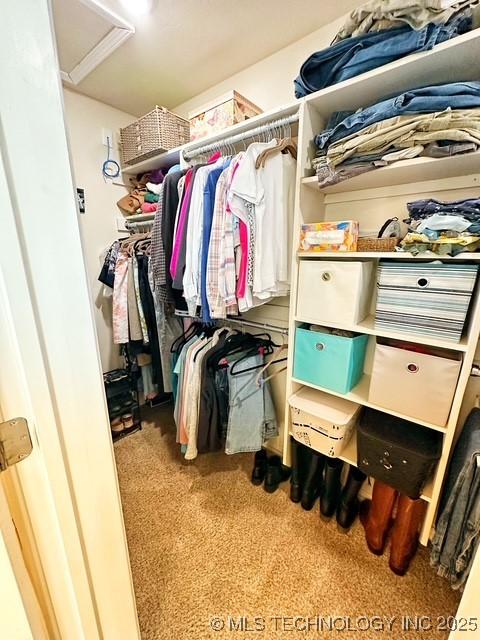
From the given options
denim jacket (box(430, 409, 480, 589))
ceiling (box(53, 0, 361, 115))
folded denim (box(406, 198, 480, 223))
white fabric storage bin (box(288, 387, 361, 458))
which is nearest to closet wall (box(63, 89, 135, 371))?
ceiling (box(53, 0, 361, 115))

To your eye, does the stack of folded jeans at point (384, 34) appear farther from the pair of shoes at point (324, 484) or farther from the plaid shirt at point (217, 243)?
the pair of shoes at point (324, 484)

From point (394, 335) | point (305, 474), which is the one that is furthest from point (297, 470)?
point (394, 335)

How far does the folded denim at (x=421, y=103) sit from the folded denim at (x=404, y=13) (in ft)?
0.57

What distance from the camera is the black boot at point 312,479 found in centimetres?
140

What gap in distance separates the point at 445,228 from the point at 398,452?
85cm

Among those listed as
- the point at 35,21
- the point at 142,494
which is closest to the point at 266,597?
the point at 142,494

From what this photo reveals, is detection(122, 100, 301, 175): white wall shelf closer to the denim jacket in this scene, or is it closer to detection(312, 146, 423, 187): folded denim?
detection(312, 146, 423, 187): folded denim

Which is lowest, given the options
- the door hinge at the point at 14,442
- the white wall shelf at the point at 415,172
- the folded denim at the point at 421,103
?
the door hinge at the point at 14,442

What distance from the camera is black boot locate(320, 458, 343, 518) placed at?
1354mm

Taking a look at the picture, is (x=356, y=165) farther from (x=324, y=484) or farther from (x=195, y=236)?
(x=324, y=484)

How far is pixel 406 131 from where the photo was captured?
0.88m

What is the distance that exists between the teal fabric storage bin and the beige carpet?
2.58ft

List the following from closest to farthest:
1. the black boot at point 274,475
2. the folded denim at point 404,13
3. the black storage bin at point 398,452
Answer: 1. the folded denim at point 404,13
2. the black storage bin at point 398,452
3. the black boot at point 274,475

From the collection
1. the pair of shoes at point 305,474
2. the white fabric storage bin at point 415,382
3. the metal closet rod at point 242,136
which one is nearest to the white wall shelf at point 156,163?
the metal closet rod at point 242,136
